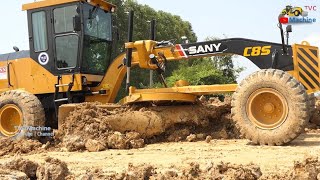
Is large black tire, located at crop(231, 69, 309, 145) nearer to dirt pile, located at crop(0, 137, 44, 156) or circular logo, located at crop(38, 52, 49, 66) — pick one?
dirt pile, located at crop(0, 137, 44, 156)

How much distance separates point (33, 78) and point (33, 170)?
5.12 m

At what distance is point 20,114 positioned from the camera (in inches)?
352

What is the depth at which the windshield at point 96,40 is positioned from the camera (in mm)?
9359

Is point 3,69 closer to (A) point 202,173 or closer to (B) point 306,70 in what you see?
(B) point 306,70

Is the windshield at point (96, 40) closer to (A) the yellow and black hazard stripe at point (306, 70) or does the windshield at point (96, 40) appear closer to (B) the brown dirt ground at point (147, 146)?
(B) the brown dirt ground at point (147, 146)

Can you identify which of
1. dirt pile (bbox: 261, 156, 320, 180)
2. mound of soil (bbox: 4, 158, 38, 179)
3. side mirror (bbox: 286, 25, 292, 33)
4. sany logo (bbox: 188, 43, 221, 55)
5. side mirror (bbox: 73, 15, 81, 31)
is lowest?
mound of soil (bbox: 4, 158, 38, 179)

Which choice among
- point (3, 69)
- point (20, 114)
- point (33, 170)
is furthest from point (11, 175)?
point (3, 69)

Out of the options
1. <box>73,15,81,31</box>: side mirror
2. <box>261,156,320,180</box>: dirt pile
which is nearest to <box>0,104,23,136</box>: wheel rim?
<box>73,15,81,31</box>: side mirror

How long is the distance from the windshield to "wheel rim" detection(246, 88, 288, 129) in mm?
3823

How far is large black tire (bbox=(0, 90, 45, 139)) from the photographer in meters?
8.79

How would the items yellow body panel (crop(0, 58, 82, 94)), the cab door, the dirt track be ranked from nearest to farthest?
the dirt track, the cab door, yellow body panel (crop(0, 58, 82, 94))

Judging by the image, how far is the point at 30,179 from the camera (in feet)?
15.8

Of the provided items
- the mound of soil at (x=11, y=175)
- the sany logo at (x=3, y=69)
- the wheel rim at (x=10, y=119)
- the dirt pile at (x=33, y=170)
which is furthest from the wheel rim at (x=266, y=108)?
the sany logo at (x=3, y=69)

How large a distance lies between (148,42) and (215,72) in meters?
13.6
